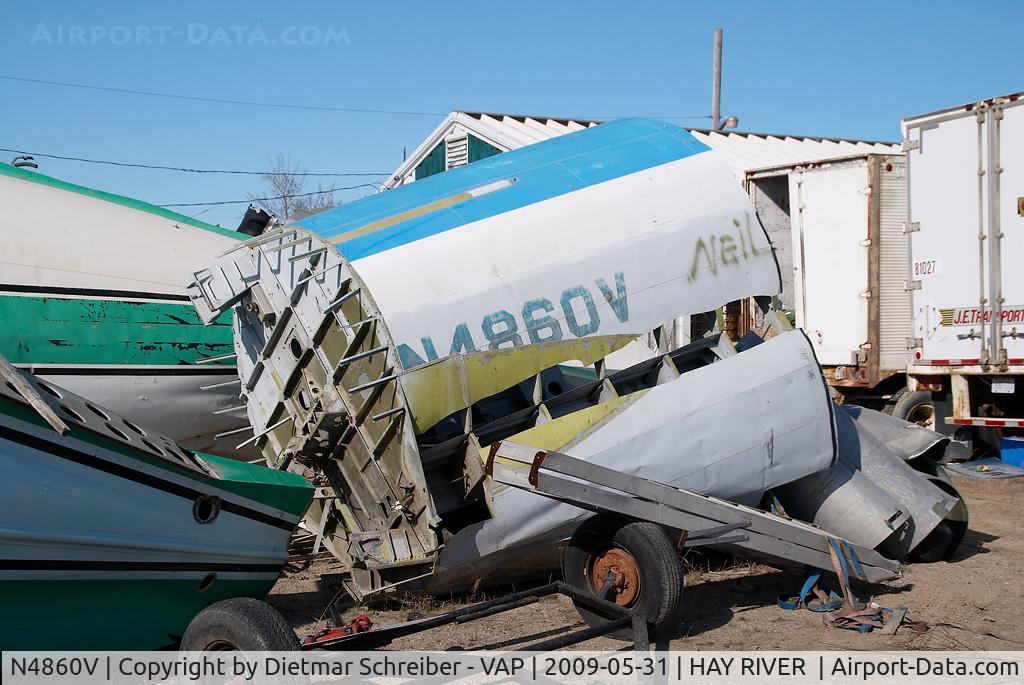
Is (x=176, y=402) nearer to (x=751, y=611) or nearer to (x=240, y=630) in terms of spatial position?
(x=240, y=630)

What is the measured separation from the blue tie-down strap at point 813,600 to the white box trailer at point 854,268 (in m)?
7.98

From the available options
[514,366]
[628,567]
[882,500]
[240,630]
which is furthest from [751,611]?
[240,630]

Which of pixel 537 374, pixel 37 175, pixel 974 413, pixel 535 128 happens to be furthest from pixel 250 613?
pixel 535 128

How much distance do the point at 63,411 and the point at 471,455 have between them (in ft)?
8.98

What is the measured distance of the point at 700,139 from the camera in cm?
2156

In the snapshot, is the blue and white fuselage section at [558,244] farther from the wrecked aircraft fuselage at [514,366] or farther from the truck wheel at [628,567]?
the truck wheel at [628,567]

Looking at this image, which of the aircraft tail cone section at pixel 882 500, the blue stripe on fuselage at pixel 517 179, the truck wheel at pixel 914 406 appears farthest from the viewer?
the truck wheel at pixel 914 406

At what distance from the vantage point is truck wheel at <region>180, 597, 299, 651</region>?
15.0ft

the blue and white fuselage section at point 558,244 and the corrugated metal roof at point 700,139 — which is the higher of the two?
the corrugated metal roof at point 700,139

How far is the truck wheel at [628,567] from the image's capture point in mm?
6145

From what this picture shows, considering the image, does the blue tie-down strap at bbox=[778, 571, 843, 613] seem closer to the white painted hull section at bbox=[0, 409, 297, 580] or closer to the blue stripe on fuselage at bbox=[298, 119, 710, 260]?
the blue stripe on fuselage at bbox=[298, 119, 710, 260]

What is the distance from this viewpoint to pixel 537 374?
23.8ft

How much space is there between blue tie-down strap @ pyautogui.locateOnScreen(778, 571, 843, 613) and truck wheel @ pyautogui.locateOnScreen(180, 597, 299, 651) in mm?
3976

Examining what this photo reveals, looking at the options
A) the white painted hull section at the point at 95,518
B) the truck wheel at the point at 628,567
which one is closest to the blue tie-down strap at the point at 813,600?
the truck wheel at the point at 628,567
